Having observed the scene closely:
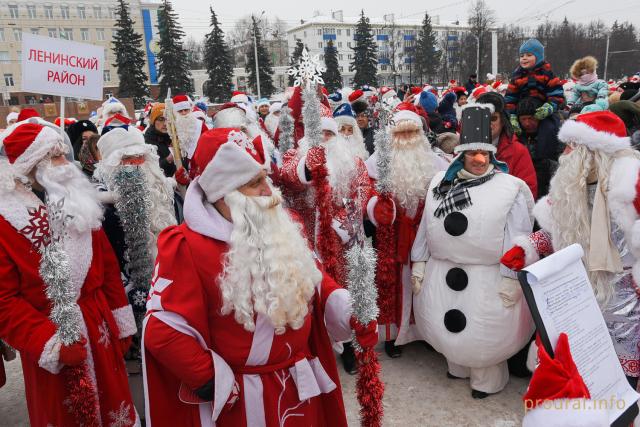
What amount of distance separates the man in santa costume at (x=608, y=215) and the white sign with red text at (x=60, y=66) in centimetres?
363

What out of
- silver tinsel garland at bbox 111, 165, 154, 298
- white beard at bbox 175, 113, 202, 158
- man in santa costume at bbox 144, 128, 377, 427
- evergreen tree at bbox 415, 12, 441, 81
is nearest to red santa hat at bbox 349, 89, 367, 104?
white beard at bbox 175, 113, 202, 158

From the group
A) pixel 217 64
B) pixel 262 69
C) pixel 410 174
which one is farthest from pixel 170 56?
pixel 410 174

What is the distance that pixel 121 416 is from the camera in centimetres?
290

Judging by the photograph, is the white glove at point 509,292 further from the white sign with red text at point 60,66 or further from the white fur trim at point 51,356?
the white sign with red text at point 60,66

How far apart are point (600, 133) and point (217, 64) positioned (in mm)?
37679

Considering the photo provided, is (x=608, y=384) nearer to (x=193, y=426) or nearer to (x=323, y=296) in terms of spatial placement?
(x=323, y=296)

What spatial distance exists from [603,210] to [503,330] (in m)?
1.19

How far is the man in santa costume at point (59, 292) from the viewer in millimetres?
2322

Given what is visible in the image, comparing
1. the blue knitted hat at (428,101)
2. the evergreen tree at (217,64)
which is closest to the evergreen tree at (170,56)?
the evergreen tree at (217,64)

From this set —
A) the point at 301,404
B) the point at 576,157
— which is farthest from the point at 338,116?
the point at 301,404

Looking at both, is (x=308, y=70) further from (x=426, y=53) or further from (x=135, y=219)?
(x=426, y=53)

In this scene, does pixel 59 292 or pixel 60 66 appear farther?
pixel 60 66

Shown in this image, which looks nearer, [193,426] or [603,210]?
[193,426]

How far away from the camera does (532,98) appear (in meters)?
5.05
